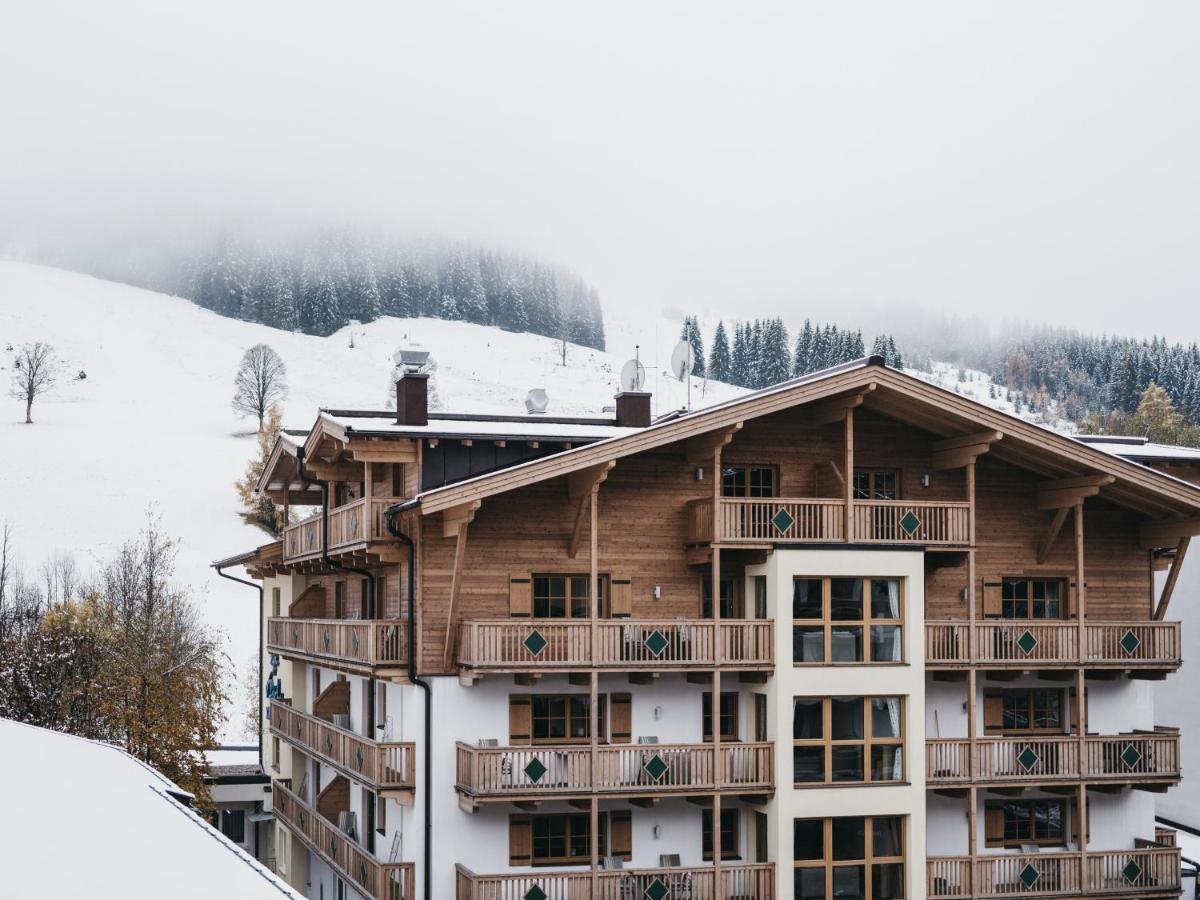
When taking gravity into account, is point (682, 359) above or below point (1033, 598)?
above

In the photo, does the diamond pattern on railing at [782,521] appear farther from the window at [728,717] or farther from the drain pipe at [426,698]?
the drain pipe at [426,698]

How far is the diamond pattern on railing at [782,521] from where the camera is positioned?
3014 centimetres

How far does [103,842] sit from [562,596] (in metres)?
16.1

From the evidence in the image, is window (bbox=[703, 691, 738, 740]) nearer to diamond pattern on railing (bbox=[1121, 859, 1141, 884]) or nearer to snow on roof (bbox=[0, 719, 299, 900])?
diamond pattern on railing (bbox=[1121, 859, 1141, 884])

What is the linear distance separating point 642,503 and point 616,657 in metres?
3.31

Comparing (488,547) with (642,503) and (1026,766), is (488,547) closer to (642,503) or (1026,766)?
(642,503)

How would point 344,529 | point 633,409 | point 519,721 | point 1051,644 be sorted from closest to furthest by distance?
1. point 519,721
2. point 1051,644
3. point 344,529
4. point 633,409

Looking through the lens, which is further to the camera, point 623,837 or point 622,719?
point 622,719

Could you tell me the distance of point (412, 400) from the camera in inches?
1198

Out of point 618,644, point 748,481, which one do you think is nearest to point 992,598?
point 748,481

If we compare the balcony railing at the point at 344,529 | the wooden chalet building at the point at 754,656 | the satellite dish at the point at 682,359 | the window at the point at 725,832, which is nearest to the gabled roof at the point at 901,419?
the wooden chalet building at the point at 754,656

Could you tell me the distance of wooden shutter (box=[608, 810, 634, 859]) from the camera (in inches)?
1193

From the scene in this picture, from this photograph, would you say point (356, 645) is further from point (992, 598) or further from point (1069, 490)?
point (1069, 490)

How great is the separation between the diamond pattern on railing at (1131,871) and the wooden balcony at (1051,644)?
3.84 metres
